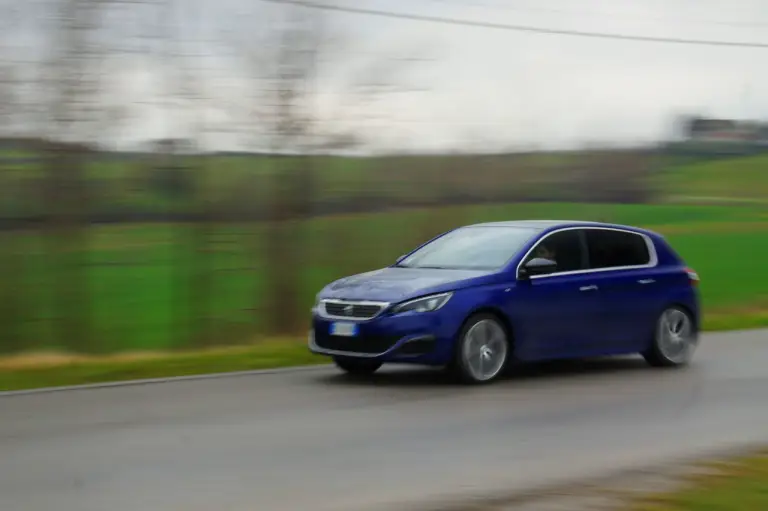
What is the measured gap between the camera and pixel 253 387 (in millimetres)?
12445

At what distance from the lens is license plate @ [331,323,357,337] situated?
489 inches

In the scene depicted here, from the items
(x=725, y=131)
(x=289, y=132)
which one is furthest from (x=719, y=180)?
(x=289, y=132)

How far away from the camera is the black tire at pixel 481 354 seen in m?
12.4

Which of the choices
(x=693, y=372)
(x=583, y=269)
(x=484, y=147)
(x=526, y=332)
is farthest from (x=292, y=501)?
(x=484, y=147)

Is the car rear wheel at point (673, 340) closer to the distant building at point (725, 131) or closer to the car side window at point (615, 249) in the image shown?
the car side window at point (615, 249)

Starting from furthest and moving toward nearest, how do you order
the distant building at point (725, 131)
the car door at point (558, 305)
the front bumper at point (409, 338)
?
the distant building at point (725, 131), the car door at point (558, 305), the front bumper at point (409, 338)

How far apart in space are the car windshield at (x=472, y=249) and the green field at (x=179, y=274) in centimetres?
598

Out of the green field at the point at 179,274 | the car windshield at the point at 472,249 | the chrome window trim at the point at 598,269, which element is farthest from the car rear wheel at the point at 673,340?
the green field at the point at 179,274

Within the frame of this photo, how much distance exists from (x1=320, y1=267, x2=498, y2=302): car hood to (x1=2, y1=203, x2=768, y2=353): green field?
6.28 m

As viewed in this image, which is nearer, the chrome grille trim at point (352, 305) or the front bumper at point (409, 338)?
the front bumper at point (409, 338)

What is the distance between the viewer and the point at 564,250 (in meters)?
13.7

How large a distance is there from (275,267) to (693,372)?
7843 mm

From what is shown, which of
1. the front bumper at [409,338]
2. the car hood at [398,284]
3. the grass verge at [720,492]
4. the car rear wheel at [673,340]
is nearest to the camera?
the grass verge at [720,492]

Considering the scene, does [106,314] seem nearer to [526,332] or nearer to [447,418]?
[526,332]
